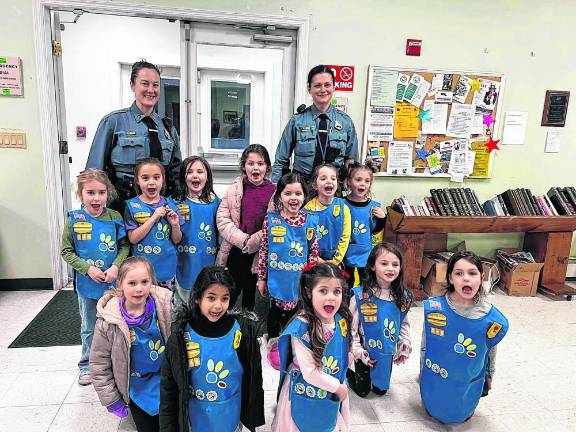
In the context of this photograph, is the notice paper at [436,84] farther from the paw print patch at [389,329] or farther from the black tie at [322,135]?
the paw print patch at [389,329]

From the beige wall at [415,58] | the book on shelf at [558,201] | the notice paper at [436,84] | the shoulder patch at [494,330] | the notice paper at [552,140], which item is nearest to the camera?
the shoulder patch at [494,330]

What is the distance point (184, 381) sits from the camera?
4.64 ft

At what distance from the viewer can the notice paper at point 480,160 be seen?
11.9 ft

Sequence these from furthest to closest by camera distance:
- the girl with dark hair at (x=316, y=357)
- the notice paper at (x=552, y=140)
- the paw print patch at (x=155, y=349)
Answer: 1. the notice paper at (x=552, y=140)
2. the paw print patch at (x=155, y=349)
3. the girl with dark hair at (x=316, y=357)

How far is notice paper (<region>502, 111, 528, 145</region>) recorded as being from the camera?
3.64 meters

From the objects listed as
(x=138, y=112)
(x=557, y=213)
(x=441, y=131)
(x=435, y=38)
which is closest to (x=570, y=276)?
(x=557, y=213)

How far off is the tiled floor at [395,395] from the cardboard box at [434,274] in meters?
0.60

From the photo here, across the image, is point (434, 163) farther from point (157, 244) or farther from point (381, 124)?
point (157, 244)

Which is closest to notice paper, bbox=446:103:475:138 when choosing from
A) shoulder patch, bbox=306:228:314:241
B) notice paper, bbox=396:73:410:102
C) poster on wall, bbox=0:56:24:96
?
notice paper, bbox=396:73:410:102

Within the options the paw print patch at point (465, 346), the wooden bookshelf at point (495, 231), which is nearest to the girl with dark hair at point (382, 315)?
the paw print patch at point (465, 346)

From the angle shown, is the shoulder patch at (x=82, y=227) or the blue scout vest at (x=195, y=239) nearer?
the shoulder patch at (x=82, y=227)

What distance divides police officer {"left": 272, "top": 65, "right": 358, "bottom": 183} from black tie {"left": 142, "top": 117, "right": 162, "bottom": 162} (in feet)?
2.32

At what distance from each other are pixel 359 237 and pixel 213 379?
1278 mm

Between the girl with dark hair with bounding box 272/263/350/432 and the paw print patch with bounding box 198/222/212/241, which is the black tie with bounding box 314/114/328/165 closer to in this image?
the paw print patch with bounding box 198/222/212/241
